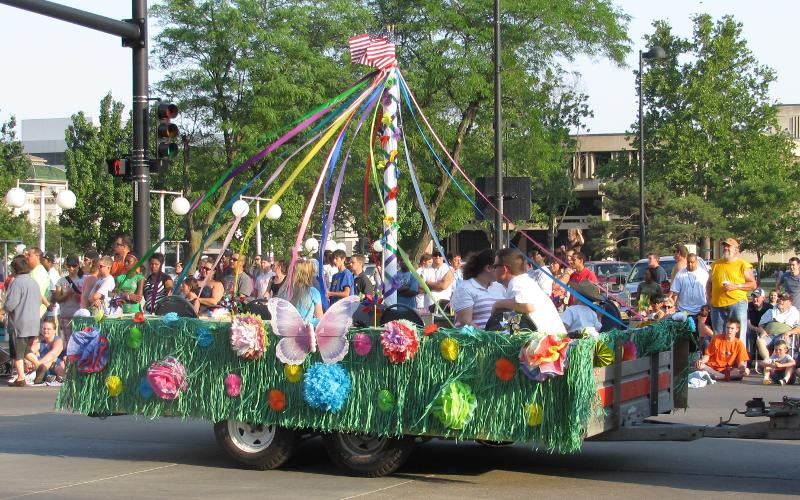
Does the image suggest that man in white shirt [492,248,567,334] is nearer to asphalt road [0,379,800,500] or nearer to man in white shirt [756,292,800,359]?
asphalt road [0,379,800,500]

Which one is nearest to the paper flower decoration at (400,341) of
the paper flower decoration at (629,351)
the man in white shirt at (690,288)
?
the paper flower decoration at (629,351)

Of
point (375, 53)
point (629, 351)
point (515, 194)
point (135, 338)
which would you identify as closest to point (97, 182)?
point (515, 194)

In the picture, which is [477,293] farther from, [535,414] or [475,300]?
[535,414]

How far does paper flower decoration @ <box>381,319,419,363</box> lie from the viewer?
784cm

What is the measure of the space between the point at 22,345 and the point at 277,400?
816cm

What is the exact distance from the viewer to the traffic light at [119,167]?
14.7 m

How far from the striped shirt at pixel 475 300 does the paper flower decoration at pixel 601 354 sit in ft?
4.38

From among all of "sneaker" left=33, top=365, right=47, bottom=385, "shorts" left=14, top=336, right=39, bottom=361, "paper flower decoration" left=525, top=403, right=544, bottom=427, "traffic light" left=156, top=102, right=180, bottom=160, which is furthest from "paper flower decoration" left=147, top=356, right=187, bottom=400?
"sneaker" left=33, top=365, right=47, bottom=385

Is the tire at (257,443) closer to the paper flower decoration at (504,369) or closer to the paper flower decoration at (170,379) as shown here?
the paper flower decoration at (170,379)

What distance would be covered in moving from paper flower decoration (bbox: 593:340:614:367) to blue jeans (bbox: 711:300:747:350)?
8.19 metres

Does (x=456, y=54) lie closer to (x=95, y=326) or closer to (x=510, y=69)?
(x=510, y=69)

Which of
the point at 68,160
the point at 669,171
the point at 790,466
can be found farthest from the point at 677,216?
the point at 790,466

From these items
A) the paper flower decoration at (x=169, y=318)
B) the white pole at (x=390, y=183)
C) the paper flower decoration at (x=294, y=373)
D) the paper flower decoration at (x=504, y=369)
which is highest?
the white pole at (x=390, y=183)

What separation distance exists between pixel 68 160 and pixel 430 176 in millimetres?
22383
